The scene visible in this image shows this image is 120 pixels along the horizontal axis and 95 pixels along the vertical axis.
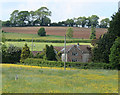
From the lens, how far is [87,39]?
76.4 metres

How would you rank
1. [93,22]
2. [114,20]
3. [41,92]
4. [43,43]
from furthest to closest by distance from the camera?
[93,22] → [43,43] → [114,20] → [41,92]

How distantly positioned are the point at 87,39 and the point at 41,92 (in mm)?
58311

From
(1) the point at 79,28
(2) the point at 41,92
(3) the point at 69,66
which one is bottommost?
(3) the point at 69,66

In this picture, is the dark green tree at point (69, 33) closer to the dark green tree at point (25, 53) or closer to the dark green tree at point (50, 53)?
the dark green tree at point (50, 53)

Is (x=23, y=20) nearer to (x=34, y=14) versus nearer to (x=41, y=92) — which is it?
(x=34, y=14)

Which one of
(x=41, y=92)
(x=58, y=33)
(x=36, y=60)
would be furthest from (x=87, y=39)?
(x=41, y=92)

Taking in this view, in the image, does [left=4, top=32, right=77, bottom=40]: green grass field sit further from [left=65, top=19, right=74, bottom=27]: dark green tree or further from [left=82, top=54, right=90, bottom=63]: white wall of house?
[left=82, top=54, right=90, bottom=63]: white wall of house

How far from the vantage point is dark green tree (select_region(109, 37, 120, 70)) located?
48.5 m

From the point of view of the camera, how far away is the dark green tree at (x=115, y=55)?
4850cm

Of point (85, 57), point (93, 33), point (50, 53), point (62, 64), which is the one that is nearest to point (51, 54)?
point (50, 53)

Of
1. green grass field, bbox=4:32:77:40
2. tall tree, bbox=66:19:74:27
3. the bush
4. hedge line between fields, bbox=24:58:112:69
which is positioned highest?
tall tree, bbox=66:19:74:27

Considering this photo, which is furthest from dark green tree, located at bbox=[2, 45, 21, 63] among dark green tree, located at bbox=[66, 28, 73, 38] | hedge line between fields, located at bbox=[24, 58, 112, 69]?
dark green tree, located at bbox=[66, 28, 73, 38]

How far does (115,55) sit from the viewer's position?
49.0 m

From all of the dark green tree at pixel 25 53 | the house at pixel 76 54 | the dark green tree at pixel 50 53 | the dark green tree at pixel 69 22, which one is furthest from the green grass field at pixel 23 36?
the dark green tree at pixel 50 53
